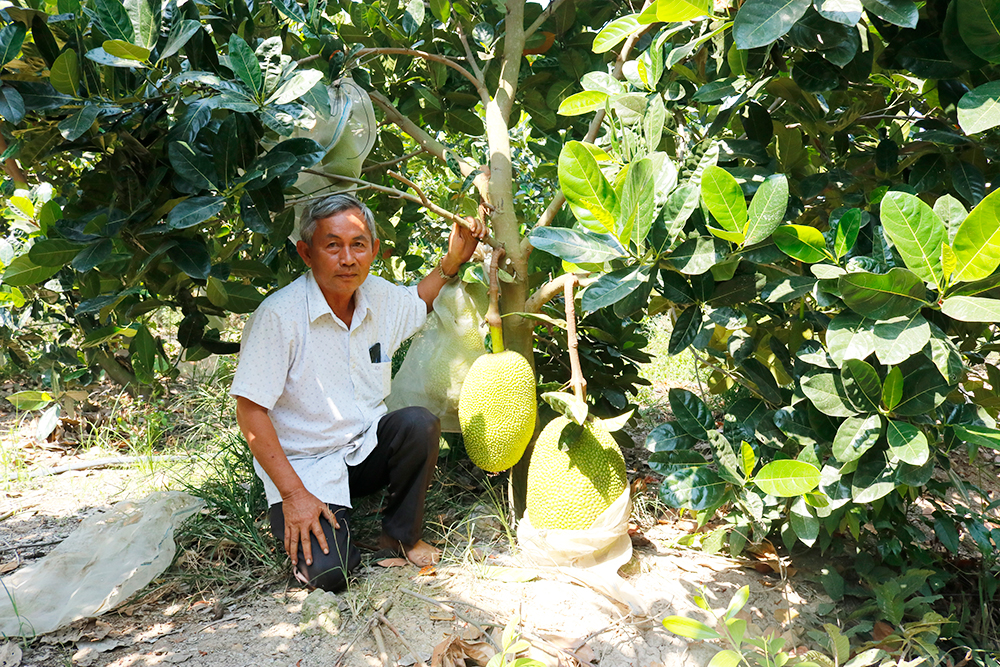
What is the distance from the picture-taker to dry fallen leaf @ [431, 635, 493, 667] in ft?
4.88

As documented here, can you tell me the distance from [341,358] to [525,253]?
23.7 inches

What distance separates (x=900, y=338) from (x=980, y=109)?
13.6 inches

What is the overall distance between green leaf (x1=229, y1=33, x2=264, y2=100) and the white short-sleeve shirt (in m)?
0.71

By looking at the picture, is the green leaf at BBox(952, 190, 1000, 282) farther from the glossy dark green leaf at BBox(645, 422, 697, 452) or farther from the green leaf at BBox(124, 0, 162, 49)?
the green leaf at BBox(124, 0, 162, 49)

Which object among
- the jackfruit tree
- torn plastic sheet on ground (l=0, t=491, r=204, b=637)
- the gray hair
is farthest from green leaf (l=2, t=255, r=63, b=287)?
torn plastic sheet on ground (l=0, t=491, r=204, b=637)

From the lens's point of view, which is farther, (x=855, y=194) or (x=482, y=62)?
(x=482, y=62)

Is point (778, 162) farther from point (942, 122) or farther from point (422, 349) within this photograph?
point (422, 349)

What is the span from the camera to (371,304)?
2.11 meters

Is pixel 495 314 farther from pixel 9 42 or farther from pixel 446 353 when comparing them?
pixel 9 42

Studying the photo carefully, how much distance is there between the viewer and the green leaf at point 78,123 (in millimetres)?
1245

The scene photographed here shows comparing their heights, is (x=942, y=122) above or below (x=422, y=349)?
above

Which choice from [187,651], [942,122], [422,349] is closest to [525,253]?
[422,349]

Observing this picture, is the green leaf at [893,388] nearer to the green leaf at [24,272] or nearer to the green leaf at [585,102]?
the green leaf at [585,102]

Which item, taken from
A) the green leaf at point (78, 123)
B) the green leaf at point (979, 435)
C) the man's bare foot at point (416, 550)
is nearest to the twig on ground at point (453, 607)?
the man's bare foot at point (416, 550)
